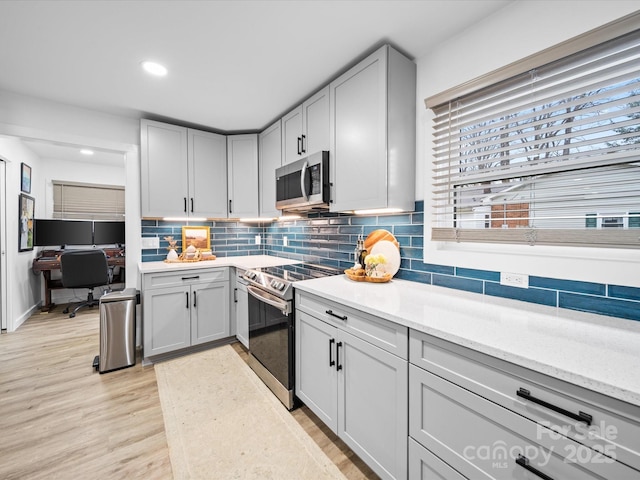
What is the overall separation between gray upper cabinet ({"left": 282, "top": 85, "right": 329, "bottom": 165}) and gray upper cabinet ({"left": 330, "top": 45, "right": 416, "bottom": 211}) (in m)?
0.19

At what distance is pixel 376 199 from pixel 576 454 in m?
1.36

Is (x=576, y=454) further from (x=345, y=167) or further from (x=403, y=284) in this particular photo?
(x=345, y=167)

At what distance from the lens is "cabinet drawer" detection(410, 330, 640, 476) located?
651 mm

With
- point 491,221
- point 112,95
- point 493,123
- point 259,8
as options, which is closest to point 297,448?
point 491,221

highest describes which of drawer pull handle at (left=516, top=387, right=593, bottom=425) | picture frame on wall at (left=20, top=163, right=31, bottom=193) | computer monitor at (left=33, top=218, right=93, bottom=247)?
picture frame on wall at (left=20, top=163, right=31, bottom=193)

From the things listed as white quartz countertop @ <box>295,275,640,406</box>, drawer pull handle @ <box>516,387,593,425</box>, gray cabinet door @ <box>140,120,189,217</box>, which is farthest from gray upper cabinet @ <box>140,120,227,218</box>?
drawer pull handle @ <box>516,387,593,425</box>

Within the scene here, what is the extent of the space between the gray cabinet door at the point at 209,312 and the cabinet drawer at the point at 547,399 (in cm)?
232

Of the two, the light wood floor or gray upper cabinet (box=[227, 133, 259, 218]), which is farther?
gray upper cabinet (box=[227, 133, 259, 218])

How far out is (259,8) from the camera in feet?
4.68

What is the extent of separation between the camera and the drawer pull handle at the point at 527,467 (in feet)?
2.50

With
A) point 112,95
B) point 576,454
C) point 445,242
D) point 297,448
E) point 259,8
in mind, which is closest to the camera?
point 576,454

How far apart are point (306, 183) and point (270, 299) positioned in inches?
38.3

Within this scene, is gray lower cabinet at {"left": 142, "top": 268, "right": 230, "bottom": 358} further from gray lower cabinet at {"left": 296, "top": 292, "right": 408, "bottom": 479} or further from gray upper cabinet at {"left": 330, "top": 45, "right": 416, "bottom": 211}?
gray upper cabinet at {"left": 330, "top": 45, "right": 416, "bottom": 211}

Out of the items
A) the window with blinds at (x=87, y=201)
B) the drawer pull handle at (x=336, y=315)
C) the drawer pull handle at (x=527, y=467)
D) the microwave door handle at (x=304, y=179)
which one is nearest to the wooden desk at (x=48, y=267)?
the window with blinds at (x=87, y=201)
